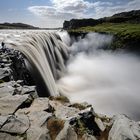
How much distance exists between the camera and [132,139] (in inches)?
368

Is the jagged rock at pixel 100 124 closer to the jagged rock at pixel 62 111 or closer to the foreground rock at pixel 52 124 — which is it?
the foreground rock at pixel 52 124

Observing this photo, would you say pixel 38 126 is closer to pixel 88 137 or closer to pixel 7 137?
pixel 7 137

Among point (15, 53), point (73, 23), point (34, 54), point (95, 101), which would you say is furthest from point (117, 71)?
point (73, 23)

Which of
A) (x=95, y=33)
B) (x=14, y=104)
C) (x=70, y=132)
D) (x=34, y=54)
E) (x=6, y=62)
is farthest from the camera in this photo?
(x=95, y=33)

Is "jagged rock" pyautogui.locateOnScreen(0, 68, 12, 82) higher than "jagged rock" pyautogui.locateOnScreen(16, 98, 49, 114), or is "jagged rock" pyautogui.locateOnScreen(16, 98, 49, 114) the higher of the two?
"jagged rock" pyautogui.locateOnScreen(0, 68, 12, 82)

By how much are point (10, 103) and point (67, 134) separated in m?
3.95

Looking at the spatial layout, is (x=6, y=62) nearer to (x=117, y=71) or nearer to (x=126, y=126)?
(x=126, y=126)

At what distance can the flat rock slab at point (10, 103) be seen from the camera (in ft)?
37.1

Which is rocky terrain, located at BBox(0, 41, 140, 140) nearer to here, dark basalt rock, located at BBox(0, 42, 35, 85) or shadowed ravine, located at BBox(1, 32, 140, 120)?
dark basalt rock, located at BBox(0, 42, 35, 85)

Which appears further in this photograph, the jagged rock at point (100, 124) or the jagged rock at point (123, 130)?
the jagged rock at point (100, 124)

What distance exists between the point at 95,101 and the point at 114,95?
778 centimetres

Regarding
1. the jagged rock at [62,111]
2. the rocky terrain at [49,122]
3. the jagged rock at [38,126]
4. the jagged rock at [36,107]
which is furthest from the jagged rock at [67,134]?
the jagged rock at [36,107]

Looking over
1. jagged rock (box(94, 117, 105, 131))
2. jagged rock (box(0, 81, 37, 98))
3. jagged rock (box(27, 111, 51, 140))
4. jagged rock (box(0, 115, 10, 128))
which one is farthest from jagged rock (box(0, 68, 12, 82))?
jagged rock (box(94, 117, 105, 131))

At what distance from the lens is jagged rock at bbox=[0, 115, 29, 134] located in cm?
952
